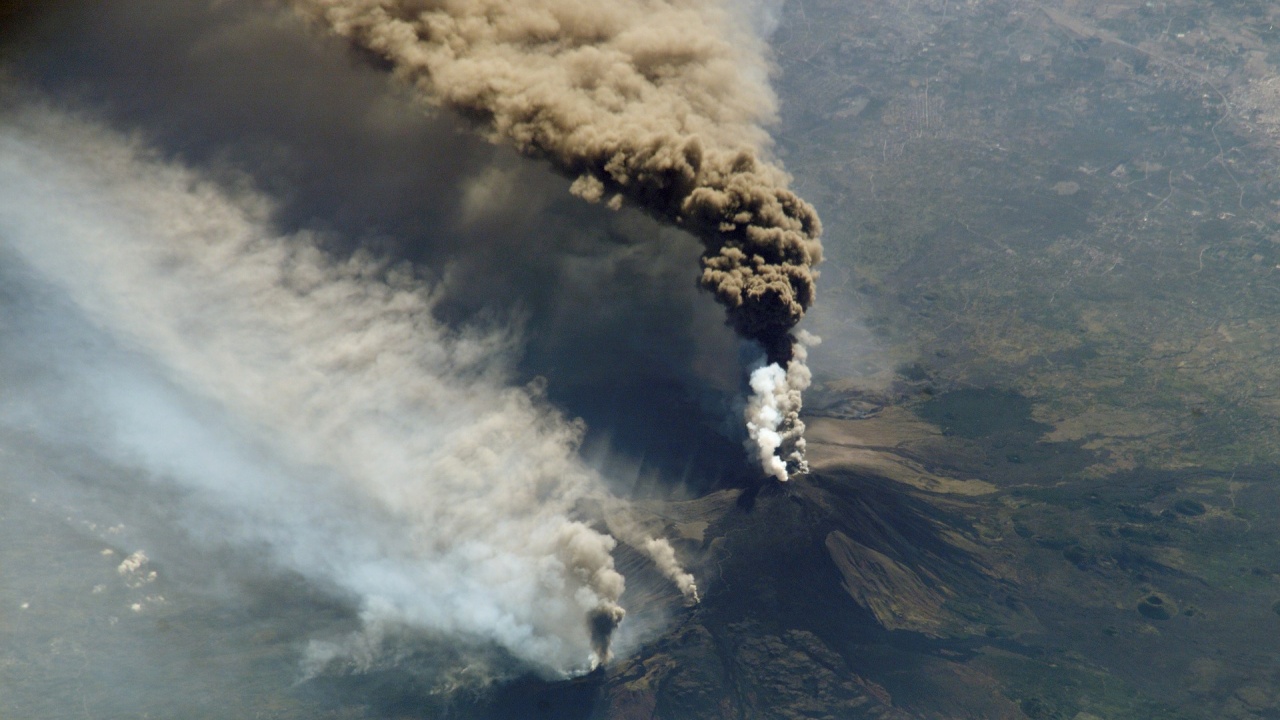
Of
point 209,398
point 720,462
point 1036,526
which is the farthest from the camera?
point 1036,526

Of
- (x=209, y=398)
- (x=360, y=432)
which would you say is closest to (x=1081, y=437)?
(x=360, y=432)

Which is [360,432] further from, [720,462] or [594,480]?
[720,462]

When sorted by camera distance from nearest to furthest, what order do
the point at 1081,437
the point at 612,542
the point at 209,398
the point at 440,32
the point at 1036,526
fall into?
1. the point at 440,32
2. the point at 209,398
3. the point at 612,542
4. the point at 1036,526
5. the point at 1081,437

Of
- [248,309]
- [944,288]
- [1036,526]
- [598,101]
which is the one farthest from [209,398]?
[944,288]

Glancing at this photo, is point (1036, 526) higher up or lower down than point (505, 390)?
higher up

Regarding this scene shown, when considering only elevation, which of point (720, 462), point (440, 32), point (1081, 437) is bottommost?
point (720, 462)

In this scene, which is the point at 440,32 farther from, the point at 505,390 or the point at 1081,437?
the point at 1081,437

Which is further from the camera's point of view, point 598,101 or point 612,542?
point 612,542
